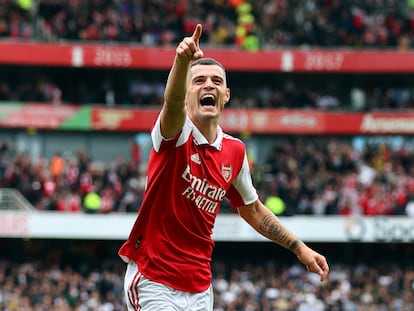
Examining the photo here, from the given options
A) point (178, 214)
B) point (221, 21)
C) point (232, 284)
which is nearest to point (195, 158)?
point (178, 214)

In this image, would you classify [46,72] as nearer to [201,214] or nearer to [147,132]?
[147,132]

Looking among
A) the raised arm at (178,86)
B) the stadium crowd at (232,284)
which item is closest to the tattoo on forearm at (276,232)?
the raised arm at (178,86)

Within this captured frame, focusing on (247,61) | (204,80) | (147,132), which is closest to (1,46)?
(147,132)

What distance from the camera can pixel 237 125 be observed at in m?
32.2

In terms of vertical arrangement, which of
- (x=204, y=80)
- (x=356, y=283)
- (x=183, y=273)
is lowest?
(x=356, y=283)

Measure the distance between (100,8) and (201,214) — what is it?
26199mm

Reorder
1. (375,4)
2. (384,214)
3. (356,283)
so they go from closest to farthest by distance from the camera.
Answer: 1. (356,283)
2. (384,214)
3. (375,4)

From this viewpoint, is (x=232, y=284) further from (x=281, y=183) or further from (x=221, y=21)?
(x=221, y=21)

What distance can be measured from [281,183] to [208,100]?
21154mm

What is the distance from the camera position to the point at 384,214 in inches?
1088

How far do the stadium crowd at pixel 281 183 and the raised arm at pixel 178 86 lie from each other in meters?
20.6

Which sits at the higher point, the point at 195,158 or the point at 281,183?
the point at 195,158

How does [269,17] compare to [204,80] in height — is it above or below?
below

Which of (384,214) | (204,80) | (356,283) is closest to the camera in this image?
(204,80)
